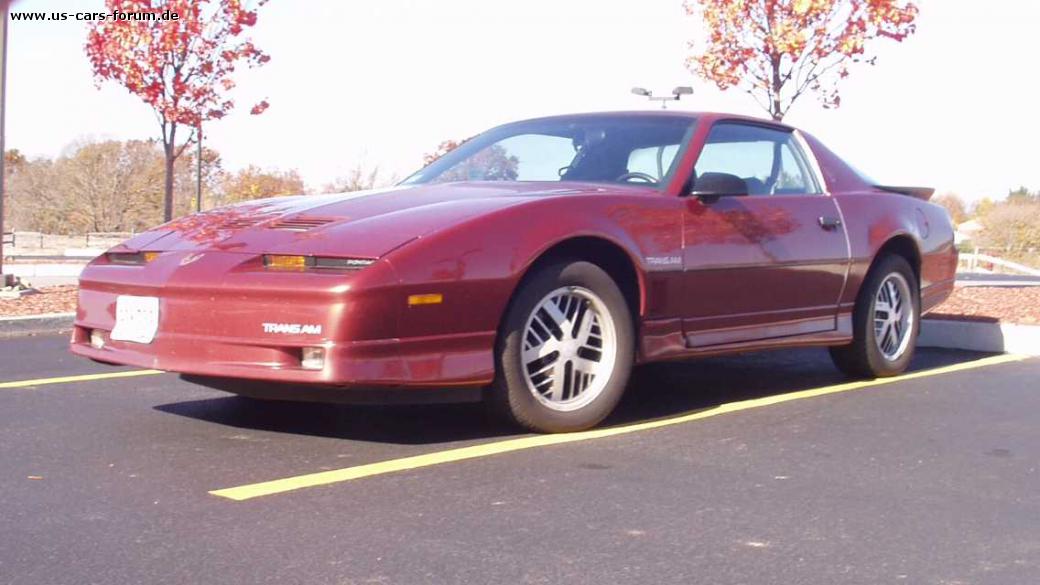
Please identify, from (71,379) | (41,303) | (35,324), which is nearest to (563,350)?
(71,379)

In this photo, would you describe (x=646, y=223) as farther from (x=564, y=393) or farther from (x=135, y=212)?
(x=135, y=212)

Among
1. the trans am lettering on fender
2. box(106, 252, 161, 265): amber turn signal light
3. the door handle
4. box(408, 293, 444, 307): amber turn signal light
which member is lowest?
the trans am lettering on fender

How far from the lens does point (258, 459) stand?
4.26 metres

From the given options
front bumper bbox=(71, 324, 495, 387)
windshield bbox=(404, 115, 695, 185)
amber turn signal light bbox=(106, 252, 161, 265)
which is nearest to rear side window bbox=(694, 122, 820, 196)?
windshield bbox=(404, 115, 695, 185)

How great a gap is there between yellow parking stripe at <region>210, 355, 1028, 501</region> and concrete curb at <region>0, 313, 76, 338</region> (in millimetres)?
4790

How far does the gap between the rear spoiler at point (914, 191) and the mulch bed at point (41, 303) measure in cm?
595

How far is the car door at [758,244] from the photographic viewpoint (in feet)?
17.7

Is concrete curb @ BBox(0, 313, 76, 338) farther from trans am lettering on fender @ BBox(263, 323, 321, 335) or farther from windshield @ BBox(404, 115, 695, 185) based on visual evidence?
trans am lettering on fender @ BBox(263, 323, 321, 335)

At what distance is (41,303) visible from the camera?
10.0 meters

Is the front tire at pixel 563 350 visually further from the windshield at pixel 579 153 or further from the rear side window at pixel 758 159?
the rear side window at pixel 758 159

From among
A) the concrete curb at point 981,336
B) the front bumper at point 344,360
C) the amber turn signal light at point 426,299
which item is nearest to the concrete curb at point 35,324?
the front bumper at point 344,360

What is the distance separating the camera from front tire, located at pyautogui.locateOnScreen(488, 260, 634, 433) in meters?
4.67

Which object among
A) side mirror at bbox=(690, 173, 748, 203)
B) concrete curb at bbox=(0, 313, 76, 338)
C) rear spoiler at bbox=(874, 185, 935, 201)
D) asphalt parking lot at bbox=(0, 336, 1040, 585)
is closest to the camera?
asphalt parking lot at bbox=(0, 336, 1040, 585)

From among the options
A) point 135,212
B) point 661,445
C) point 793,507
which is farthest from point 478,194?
point 135,212
